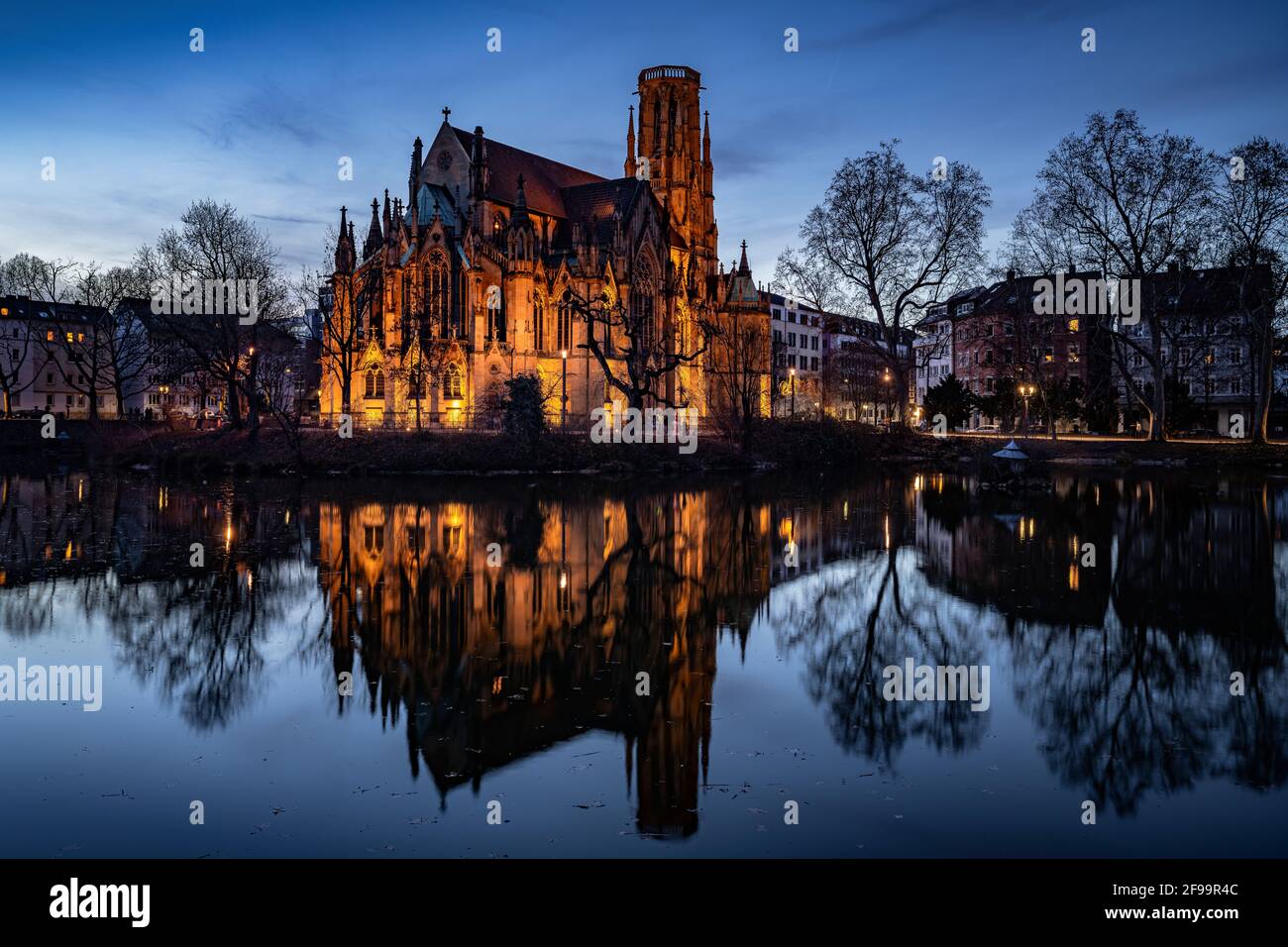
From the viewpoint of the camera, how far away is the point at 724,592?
55.6 feet

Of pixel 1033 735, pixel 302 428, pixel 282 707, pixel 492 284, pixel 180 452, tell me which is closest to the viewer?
pixel 1033 735

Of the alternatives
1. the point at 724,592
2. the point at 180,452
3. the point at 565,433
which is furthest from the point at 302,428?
the point at 724,592

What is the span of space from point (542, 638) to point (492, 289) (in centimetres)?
5689

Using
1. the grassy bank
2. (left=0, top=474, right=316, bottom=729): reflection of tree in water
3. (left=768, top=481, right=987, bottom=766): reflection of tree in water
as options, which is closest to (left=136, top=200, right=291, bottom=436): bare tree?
the grassy bank

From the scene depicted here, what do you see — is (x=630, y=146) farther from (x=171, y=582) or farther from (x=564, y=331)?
(x=171, y=582)

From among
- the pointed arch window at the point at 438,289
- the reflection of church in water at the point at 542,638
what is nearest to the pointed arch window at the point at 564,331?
the pointed arch window at the point at 438,289

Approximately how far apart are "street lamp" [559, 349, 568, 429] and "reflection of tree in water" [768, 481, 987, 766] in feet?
132

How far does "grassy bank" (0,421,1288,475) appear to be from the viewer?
168ft

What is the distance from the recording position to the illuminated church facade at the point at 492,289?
6450 centimetres

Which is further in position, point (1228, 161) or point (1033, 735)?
point (1228, 161)

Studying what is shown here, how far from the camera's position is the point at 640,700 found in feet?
34.5
